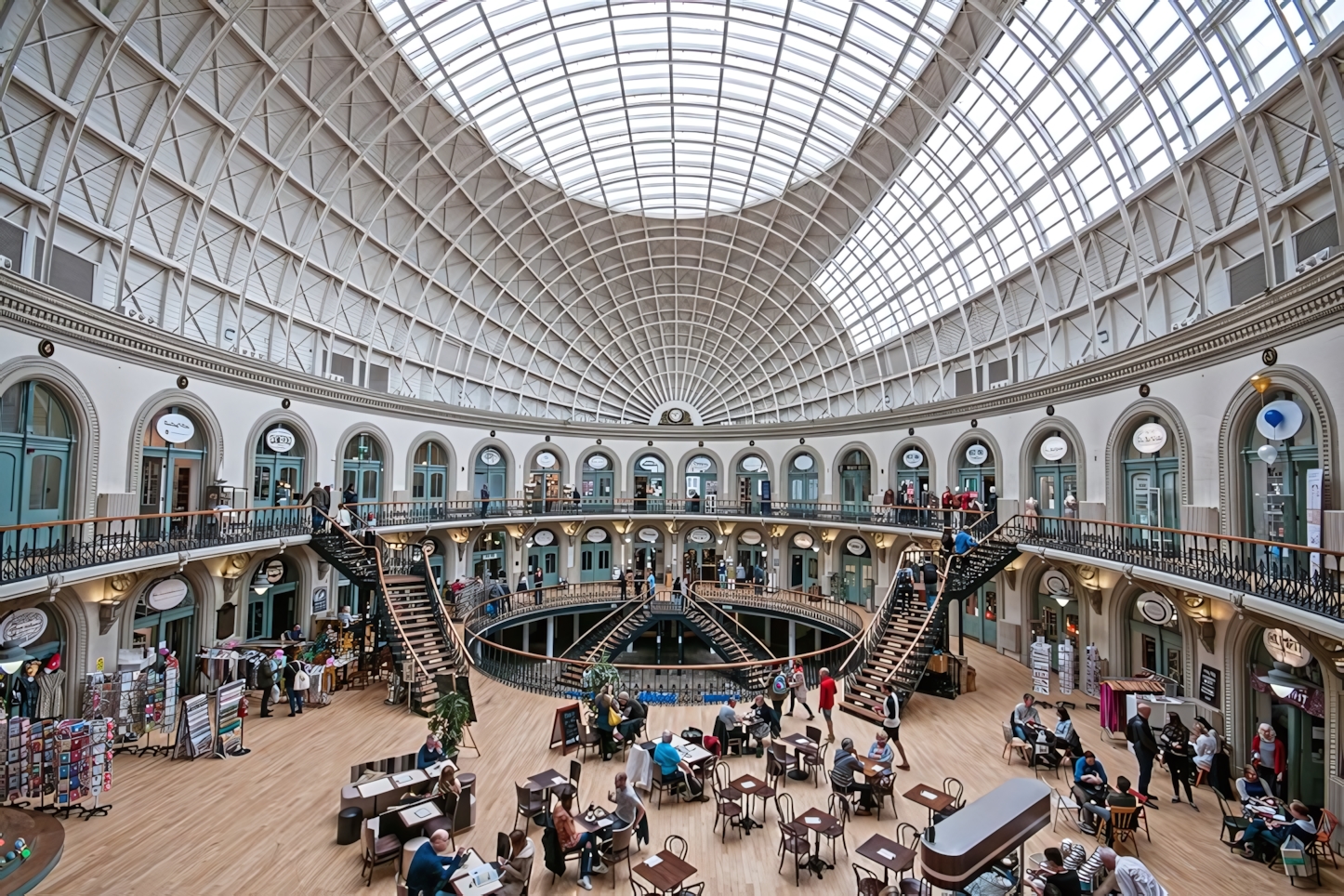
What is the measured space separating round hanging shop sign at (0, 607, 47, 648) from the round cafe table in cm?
530

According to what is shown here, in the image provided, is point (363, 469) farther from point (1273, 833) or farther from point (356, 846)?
point (1273, 833)

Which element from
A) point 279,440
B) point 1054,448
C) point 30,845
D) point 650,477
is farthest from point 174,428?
point 1054,448

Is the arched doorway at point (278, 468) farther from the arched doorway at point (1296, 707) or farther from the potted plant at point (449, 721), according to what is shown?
the arched doorway at point (1296, 707)

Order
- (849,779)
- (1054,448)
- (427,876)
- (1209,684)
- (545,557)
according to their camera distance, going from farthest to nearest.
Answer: (545,557) < (1054,448) < (1209,684) < (849,779) < (427,876)

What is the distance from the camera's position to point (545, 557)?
33.6 meters

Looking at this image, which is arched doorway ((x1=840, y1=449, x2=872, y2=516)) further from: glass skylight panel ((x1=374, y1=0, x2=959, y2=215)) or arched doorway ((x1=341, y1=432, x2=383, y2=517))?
arched doorway ((x1=341, y1=432, x2=383, y2=517))

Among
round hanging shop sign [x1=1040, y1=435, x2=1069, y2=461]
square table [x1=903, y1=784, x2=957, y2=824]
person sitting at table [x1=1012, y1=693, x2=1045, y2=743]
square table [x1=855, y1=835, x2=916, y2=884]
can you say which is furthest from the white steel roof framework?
square table [x1=855, y1=835, x2=916, y2=884]

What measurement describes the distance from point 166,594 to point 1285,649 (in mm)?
24268

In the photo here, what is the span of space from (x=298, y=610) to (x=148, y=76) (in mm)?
15782

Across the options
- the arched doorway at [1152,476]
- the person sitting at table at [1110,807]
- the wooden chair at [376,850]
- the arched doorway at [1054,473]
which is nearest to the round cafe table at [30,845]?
the wooden chair at [376,850]

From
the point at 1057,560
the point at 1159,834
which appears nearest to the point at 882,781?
the point at 1159,834

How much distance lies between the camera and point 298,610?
2066 cm

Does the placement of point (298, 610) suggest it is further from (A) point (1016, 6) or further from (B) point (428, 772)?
(A) point (1016, 6)

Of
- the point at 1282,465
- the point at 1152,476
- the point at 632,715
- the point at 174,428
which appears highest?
the point at 174,428
